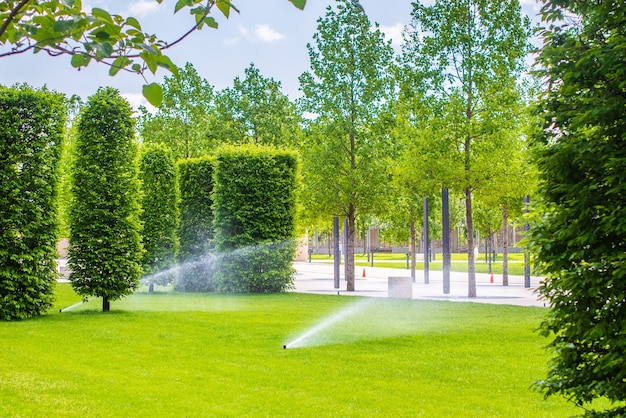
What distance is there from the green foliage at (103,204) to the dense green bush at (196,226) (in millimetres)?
6886

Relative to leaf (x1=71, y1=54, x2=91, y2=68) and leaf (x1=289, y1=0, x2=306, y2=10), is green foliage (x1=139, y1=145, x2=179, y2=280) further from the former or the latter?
leaf (x1=289, y1=0, x2=306, y2=10)

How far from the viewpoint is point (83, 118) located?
50.8ft

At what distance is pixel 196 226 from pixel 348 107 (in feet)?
21.7

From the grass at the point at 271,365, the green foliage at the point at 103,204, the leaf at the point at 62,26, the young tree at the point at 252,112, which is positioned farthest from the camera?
the young tree at the point at 252,112

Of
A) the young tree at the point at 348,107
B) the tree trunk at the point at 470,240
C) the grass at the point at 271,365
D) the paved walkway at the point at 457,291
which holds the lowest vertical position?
the grass at the point at 271,365

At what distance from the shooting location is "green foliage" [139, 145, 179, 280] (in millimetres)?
21719

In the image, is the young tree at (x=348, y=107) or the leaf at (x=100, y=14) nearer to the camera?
the leaf at (x=100, y=14)

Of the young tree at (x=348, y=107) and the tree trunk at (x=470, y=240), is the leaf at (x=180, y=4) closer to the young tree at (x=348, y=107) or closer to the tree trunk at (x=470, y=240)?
the tree trunk at (x=470, y=240)

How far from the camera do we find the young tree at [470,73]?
58.2ft

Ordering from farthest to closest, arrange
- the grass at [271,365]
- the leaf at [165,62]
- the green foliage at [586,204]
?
the grass at [271,365], the green foliage at [586,204], the leaf at [165,62]

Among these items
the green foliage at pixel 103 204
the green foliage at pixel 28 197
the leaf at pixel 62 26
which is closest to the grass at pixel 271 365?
the green foliage at pixel 28 197

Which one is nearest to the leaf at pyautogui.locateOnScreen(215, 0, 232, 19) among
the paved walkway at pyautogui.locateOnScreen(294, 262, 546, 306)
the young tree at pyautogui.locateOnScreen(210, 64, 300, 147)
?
the paved walkway at pyautogui.locateOnScreen(294, 262, 546, 306)

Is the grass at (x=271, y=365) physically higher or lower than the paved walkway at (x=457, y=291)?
lower

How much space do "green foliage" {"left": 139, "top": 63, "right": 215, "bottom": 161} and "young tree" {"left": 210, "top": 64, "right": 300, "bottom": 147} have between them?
85cm
